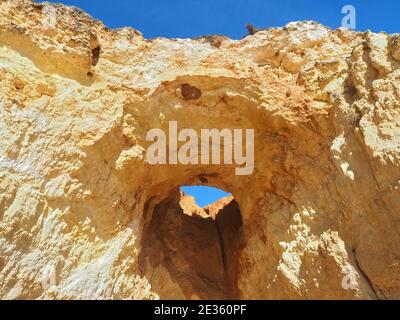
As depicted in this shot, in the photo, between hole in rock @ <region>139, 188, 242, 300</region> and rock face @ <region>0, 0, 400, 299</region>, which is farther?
hole in rock @ <region>139, 188, 242, 300</region>

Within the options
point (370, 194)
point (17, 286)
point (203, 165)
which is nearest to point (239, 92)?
point (203, 165)

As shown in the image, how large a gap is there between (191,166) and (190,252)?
227cm

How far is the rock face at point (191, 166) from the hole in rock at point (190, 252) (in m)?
0.05

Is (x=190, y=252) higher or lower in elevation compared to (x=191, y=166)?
lower

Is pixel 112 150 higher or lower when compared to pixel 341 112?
lower

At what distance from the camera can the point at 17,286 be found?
16.2ft

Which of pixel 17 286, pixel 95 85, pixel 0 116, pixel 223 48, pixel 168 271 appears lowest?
pixel 17 286

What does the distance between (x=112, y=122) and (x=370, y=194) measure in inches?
162

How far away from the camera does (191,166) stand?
313 inches

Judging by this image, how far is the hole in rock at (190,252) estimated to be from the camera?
7.79 meters

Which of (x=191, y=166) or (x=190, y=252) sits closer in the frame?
(x=191, y=166)

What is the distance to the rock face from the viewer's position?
17.9ft

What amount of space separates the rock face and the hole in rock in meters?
0.05

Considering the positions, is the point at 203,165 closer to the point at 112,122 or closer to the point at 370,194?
the point at 112,122
